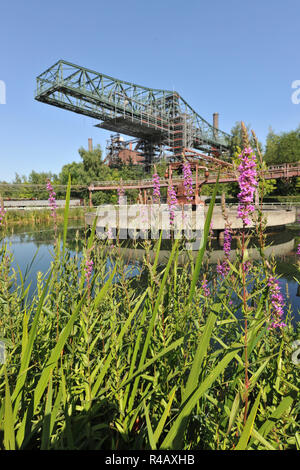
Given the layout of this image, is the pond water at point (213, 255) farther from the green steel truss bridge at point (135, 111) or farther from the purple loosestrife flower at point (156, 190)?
the green steel truss bridge at point (135, 111)

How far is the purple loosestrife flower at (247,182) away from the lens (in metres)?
1.32

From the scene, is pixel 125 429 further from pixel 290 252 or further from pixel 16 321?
pixel 290 252

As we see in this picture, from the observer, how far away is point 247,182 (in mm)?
1415

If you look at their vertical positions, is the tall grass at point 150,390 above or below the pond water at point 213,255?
above

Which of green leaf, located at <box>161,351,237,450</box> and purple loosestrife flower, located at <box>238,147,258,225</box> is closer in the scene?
green leaf, located at <box>161,351,237,450</box>

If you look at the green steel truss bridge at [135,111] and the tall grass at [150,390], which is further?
the green steel truss bridge at [135,111]

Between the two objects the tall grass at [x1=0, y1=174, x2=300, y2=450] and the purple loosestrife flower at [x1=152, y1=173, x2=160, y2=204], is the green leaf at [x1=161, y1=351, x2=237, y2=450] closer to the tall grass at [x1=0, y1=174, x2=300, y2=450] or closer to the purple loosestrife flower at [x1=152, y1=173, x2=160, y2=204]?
the tall grass at [x1=0, y1=174, x2=300, y2=450]

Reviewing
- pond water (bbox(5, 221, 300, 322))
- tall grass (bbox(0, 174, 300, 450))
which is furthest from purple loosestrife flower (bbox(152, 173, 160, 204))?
pond water (bbox(5, 221, 300, 322))

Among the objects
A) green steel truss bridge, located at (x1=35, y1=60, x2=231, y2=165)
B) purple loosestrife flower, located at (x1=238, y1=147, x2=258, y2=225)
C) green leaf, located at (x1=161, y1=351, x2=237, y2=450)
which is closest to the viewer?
green leaf, located at (x1=161, y1=351, x2=237, y2=450)

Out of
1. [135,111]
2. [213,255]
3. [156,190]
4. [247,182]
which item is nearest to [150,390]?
[247,182]

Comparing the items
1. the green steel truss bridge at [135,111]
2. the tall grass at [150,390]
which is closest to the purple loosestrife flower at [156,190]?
the tall grass at [150,390]

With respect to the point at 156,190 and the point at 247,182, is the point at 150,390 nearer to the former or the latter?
the point at 247,182

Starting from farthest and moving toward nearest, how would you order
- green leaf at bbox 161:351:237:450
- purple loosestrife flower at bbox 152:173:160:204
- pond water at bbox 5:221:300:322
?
pond water at bbox 5:221:300:322, purple loosestrife flower at bbox 152:173:160:204, green leaf at bbox 161:351:237:450

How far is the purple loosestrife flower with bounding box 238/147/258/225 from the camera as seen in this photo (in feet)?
4.34
